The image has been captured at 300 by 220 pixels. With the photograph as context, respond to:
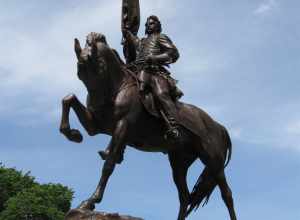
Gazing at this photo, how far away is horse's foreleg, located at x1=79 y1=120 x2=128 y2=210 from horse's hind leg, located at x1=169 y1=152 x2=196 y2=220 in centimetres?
166

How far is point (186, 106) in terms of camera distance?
41.2ft

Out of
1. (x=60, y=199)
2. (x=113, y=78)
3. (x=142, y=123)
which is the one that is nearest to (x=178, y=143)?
(x=142, y=123)

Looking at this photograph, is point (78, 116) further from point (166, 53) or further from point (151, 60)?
point (166, 53)

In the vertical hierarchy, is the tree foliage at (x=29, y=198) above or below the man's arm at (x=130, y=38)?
above

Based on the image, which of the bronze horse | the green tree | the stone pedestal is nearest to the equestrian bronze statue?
the bronze horse

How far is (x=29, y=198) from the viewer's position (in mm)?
39750

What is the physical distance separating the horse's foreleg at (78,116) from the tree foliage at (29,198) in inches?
1099

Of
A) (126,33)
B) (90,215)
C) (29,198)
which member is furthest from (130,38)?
(29,198)

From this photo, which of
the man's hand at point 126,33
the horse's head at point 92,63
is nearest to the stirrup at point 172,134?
the horse's head at point 92,63

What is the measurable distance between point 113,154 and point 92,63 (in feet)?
4.87

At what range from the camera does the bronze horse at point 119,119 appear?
1150 centimetres

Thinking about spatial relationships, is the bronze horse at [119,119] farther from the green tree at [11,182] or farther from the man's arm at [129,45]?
the green tree at [11,182]

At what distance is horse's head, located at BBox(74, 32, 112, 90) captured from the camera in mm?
11531

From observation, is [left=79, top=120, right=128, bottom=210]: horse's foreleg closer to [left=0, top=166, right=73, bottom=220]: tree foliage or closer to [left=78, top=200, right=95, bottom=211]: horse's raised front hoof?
[left=78, top=200, right=95, bottom=211]: horse's raised front hoof
